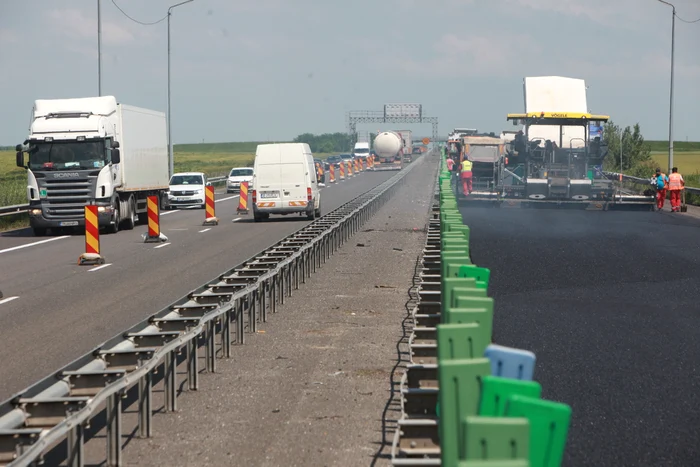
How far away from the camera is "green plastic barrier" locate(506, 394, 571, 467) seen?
430 centimetres

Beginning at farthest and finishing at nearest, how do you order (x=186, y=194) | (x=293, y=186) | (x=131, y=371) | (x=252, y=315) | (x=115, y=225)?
1. (x=186, y=194)
2. (x=293, y=186)
3. (x=115, y=225)
4. (x=252, y=315)
5. (x=131, y=371)

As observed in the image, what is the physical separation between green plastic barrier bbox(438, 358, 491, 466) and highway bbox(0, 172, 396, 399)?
4944 mm

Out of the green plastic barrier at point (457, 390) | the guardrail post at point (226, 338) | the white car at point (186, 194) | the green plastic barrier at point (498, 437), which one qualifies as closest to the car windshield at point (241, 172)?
the white car at point (186, 194)

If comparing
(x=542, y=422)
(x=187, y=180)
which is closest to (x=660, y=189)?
(x=187, y=180)

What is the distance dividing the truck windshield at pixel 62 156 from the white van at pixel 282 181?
516cm

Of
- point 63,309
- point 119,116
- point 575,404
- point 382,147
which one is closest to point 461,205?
point 119,116

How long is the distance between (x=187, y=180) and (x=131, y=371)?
128 feet

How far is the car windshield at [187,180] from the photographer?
46.3 m

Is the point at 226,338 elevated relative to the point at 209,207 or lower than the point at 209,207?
lower

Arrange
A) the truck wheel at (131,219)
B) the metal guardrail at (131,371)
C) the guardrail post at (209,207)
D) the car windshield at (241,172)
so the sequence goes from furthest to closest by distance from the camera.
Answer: the car windshield at (241,172) < the guardrail post at (209,207) < the truck wheel at (131,219) < the metal guardrail at (131,371)

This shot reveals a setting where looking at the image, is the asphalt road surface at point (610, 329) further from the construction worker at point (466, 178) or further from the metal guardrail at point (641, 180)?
the construction worker at point (466, 178)

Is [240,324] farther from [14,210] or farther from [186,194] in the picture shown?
[186,194]

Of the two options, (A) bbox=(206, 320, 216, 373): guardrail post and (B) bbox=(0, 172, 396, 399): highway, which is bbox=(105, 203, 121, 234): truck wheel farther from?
(A) bbox=(206, 320, 216, 373): guardrail post

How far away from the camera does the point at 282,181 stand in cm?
3428
